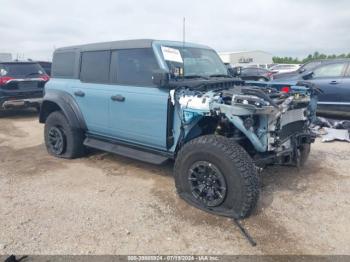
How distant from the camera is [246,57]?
50.2m

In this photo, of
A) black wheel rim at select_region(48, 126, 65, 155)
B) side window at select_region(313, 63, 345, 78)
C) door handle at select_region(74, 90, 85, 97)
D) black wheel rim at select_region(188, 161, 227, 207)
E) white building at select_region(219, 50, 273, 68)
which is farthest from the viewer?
white building at select_region(219, 50, 273, 68)

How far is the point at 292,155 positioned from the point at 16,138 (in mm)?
5934

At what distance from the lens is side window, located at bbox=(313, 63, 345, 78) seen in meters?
8.23

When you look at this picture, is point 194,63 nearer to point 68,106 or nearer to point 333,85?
point 68,106

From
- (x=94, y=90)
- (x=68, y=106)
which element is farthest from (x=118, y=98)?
(x=68, y=106)

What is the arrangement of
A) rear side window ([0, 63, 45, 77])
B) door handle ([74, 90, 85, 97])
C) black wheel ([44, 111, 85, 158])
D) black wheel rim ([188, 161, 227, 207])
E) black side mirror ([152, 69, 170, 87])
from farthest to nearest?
rear side window ([0, 63, 45, 77]) → black wheel ([44, 111, 85, 158]) → door handle ([74, 90, 85, 97]) → black side mirror ([152, 69, 170, 87]) → black wheel rim ([188, 161, 227, 207])

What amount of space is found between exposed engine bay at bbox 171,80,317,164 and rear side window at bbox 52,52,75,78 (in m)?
2.37

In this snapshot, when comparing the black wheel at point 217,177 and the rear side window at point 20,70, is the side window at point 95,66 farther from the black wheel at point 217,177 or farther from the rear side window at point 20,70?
the rear side window at point 20,70

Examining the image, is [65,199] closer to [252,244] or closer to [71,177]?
[71,177]

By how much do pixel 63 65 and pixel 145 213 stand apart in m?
3.24

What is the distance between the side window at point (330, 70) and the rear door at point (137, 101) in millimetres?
5647

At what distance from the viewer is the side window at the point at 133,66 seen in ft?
14.5

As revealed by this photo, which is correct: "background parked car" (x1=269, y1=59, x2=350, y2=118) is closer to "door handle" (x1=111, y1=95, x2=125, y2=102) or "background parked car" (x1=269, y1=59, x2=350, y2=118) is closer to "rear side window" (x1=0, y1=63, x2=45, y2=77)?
"door handle" (x1=111, y1=95, x2=125, y2=102)

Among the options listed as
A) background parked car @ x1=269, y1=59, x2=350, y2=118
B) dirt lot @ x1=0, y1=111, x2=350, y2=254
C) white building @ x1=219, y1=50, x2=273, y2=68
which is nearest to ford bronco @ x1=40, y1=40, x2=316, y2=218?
dirt lot @ x1=0, y1=111, x2=350, y2=254
